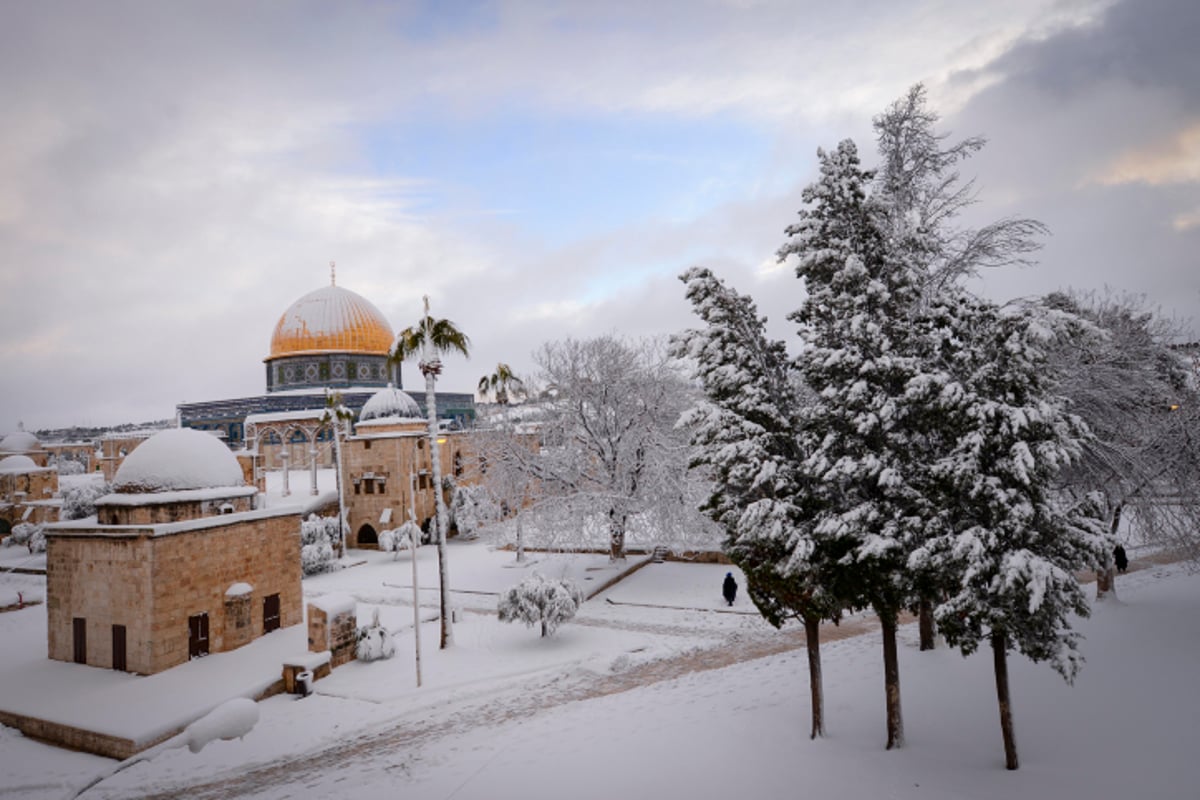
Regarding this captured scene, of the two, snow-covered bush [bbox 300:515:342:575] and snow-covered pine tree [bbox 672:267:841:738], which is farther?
snow-covered bush [bbox 300:515:342:575]

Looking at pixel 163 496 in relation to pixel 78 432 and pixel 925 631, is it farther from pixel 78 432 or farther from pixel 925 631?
pixel 78 432

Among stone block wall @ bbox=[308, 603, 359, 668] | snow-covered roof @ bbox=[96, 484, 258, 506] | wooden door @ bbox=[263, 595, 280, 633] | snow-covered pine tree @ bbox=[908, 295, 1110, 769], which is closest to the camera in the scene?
snow-covered pine tree @ bbox=[908, 295, 1110, 769]

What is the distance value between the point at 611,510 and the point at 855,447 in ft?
45.7

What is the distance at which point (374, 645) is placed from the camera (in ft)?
52.3

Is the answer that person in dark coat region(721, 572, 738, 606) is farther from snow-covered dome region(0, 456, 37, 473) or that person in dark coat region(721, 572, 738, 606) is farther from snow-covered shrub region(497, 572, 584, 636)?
snow-covered dome region(0, 456, 37, 473)

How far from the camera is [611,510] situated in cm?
2250

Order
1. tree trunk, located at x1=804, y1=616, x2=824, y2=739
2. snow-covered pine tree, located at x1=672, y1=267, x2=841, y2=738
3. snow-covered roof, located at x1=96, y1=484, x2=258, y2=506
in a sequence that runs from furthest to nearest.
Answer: snow-covered roof, located at x1=96, y1=484, x2=258, y2=506, tree trunk, located at x1=804, y1=616, x2=824, y2=739, snow-covered pine tree, located at x1=672, y1=267, x2=841, y2=738

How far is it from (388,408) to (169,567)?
24.1 meters

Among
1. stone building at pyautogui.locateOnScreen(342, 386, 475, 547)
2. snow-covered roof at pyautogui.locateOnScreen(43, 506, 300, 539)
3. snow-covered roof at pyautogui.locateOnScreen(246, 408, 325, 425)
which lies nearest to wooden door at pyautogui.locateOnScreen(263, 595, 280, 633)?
snow-covered roof at pyautogui.locateOnScreen(43, 506, 300, 539)

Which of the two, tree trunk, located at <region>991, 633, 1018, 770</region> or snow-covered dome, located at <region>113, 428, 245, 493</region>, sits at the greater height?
snow-covered dome, located at <region>113, 428, 245, 493</region>

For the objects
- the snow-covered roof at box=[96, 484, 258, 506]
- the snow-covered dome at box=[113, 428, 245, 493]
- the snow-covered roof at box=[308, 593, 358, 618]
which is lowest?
the snow-covered roof at box=[308, 593, 358, 618]

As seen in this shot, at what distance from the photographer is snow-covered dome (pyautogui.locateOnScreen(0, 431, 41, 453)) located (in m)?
46.6

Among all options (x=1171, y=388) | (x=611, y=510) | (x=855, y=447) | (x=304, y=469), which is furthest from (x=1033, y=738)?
(x=304, y=469)

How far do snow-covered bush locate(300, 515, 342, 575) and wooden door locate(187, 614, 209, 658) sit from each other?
938cm
